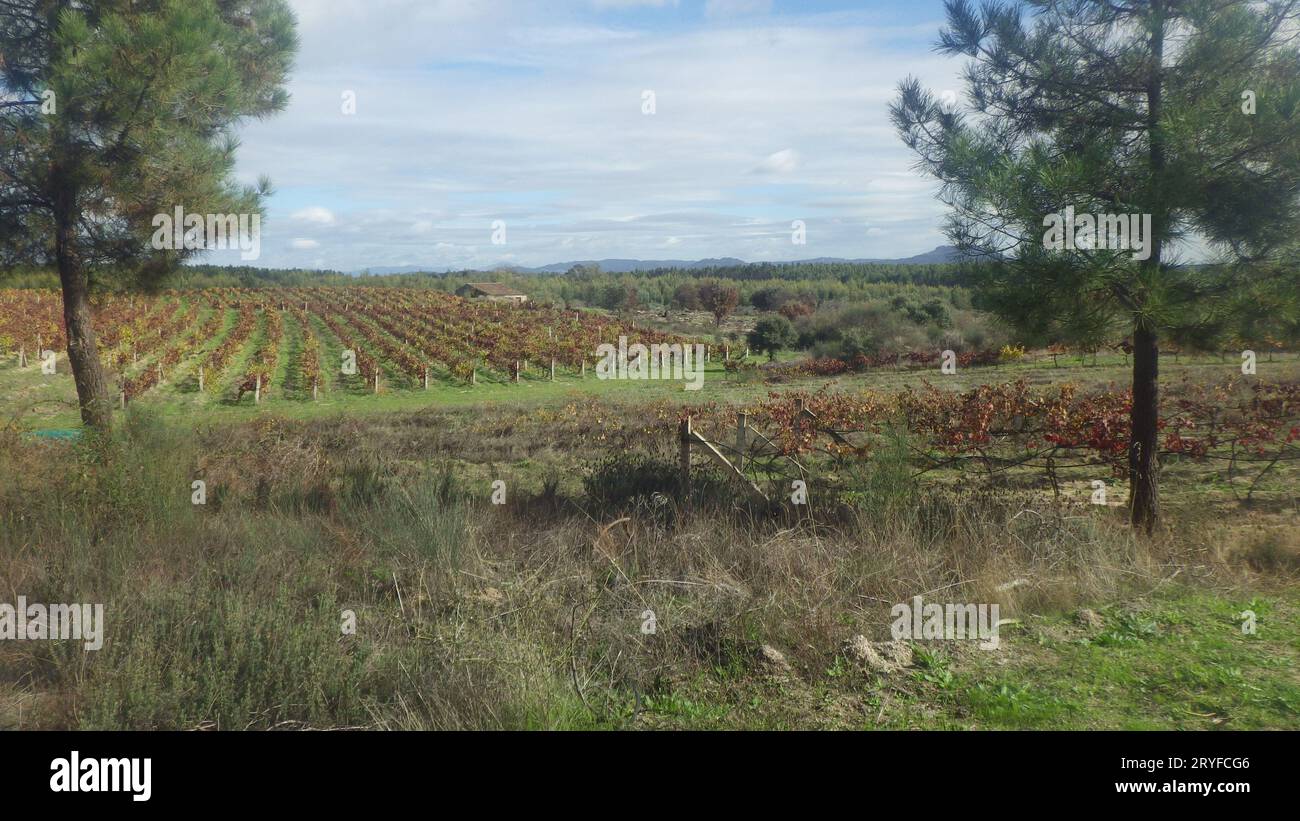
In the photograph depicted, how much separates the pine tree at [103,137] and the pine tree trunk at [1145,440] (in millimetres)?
9602

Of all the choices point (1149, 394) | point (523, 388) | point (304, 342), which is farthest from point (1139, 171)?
point (304, 342)

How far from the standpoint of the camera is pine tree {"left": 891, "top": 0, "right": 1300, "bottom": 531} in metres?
6.25

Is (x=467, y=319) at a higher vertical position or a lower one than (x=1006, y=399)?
higher

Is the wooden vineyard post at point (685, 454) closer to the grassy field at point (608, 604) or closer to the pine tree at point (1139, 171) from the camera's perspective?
the grassy field at point (608, 604)

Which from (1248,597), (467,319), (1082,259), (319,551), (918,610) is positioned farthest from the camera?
(467,319)

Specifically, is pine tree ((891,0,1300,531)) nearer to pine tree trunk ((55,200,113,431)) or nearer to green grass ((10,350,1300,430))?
pine tree trunk ((55,200,113,431))

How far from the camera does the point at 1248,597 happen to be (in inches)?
202

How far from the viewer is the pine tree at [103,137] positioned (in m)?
8.48

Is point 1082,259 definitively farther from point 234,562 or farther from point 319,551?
point 234,562

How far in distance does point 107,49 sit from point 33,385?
2406 cm

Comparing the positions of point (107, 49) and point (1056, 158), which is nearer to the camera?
point (1056, 158)

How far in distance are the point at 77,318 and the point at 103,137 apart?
2.23 m

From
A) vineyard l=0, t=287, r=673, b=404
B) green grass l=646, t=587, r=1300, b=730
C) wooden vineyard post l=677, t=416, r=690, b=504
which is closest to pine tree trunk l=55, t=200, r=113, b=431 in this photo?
wooden vineyard post l=677, t=416, r=690, b=504

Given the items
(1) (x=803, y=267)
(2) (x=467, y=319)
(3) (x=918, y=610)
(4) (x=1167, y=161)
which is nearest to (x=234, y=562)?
(3) (x=918, y=610)
